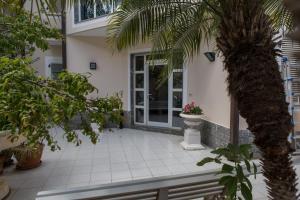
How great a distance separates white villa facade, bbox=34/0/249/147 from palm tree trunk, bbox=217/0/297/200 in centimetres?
477

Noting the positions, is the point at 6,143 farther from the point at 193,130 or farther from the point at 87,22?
the point at 87,22

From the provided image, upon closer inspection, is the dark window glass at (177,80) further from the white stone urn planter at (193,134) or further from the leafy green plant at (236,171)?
the leafy green plant at (236,171)

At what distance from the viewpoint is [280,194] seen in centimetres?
208

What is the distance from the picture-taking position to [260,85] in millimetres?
1921

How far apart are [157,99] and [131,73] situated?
4.67 feet

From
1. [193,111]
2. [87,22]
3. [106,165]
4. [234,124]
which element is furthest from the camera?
[87,22]

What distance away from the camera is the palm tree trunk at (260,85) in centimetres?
192

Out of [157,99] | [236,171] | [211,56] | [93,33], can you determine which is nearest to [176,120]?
[157,99]

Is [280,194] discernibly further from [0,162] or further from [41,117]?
[0,162]

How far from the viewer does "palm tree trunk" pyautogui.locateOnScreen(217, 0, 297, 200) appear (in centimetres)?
192

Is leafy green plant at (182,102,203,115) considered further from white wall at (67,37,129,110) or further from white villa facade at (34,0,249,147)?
white wall at (67,37,129,110)

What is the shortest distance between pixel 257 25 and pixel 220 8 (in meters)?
0.42

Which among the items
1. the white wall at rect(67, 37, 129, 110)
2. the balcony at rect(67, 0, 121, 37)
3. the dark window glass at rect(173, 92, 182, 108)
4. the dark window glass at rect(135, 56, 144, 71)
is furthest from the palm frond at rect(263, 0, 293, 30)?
the white wall at rect(67, 37, 129, 110)

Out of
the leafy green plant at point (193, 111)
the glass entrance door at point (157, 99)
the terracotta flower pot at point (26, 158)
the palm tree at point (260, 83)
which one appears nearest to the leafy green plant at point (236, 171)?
the palm tree at point (260, 83)
